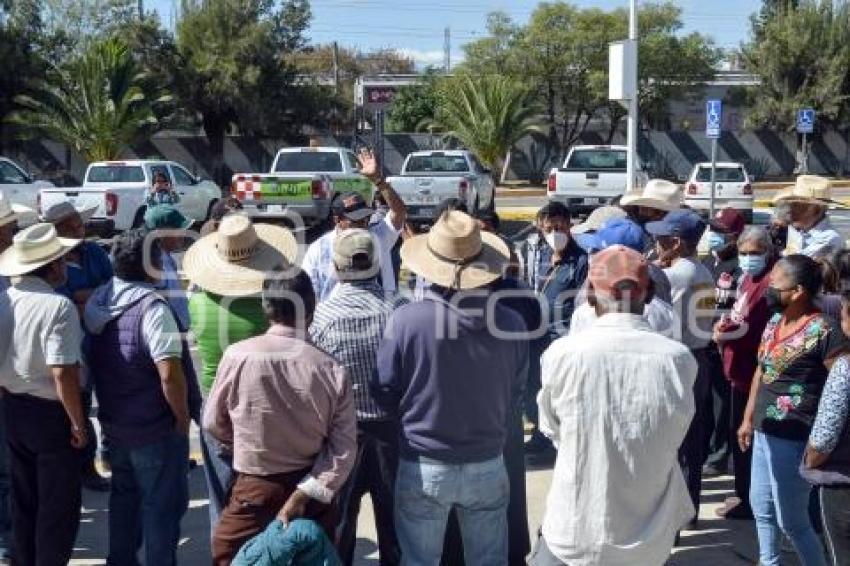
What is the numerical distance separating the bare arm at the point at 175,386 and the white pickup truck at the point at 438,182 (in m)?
13.8

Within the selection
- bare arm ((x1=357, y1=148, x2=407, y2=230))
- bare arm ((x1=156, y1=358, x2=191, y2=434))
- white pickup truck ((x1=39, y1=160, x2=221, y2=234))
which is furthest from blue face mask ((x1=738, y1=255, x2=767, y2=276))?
white pickup truck ((x1=39, y1=160, x2=221, y2=234))

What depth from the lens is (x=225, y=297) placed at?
4.56 metres

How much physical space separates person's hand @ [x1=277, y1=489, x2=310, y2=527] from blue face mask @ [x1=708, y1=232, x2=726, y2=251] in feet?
13.1

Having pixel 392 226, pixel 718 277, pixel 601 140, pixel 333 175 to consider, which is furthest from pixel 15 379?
pixel 601 140

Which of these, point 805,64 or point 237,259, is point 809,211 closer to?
point 237,259

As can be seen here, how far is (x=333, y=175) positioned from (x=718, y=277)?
15391 millimetres

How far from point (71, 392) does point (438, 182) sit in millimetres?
16115

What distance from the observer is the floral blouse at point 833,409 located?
161 inches

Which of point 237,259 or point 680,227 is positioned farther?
point 680,227

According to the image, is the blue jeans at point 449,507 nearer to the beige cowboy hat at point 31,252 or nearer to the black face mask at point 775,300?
the black face mask at point 775,300

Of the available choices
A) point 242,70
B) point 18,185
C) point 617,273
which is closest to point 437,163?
point 18,185

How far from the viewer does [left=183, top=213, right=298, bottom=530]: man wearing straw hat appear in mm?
4531

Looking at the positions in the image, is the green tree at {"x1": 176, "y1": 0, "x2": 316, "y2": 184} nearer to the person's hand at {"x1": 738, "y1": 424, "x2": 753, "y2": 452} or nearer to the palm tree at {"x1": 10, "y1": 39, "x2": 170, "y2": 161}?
the palm tree at {"x1": 10, "y1": 39, "x2": 170, "y2": 161}

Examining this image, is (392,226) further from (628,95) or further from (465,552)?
(628,95)
